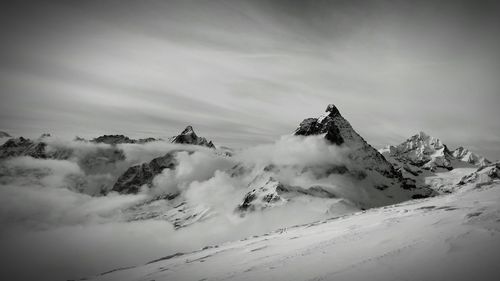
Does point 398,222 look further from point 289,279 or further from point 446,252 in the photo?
point 289,279

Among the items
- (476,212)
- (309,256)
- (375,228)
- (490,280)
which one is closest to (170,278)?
(309,256)

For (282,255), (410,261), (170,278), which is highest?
(410,261)

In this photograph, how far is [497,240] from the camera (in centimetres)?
1703

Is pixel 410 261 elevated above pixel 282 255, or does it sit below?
above

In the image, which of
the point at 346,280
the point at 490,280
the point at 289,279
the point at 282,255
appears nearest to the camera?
the point at 490,280

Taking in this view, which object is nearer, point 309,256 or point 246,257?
point 309,256

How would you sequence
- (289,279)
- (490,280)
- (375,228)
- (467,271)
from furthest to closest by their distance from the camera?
(375,228), (289,279), (467,271), (490,280)

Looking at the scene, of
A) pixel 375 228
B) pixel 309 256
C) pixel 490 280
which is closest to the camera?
pixel 490 280

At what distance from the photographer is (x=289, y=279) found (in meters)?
19.0

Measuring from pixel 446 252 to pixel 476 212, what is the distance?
10424 mm

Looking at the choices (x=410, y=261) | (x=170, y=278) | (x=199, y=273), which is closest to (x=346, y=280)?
(x=410, y=261)

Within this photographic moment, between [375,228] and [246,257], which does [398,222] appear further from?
[246,257]

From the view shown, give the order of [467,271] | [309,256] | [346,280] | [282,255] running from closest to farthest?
[467,271] → [346,280] → [309,256] → [282,255]

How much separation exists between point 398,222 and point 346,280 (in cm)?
1515
